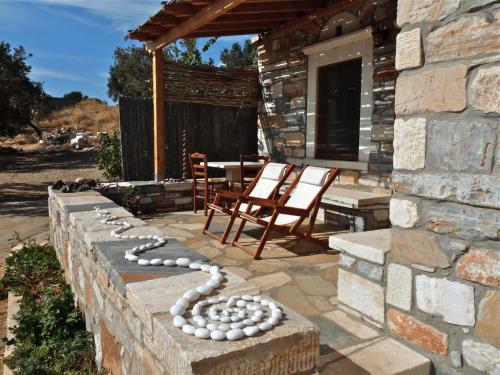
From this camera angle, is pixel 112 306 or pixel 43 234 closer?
pixel 112 306

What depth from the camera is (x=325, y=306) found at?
237 centimetres

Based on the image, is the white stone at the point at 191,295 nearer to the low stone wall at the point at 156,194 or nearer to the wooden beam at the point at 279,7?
→ the low stone wall at the point at 156,194

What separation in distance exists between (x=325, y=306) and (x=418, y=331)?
2.14 ft

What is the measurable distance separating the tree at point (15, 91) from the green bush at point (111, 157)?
13.3 meters

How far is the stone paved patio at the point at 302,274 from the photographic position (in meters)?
1.90

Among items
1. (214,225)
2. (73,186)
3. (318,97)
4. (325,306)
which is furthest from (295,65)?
(325,306)

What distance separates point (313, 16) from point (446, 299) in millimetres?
4019

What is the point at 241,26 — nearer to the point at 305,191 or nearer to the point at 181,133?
the point at 181,133

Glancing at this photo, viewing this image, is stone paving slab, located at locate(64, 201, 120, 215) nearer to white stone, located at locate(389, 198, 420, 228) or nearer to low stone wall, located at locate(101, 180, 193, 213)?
low stone wall, located at locate(101, 180, 193, 213)

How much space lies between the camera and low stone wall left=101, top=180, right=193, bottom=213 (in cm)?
514

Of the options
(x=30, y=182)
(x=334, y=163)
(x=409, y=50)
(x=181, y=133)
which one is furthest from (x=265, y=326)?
(x=30, y=182)

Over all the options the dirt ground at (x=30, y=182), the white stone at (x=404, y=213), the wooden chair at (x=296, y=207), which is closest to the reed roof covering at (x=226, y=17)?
the wooden chair at (x=296, y=207)

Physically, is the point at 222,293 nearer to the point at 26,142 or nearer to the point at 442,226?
the point at 442,226

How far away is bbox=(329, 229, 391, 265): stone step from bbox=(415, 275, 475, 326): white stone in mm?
243
